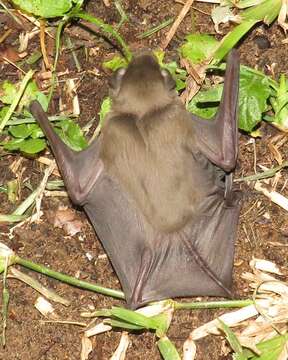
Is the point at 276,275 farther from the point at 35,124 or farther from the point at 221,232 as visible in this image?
the point at 35,124

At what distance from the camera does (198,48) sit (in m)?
6.66

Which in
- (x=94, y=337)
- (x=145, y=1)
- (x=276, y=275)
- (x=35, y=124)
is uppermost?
(x=145, y=1)

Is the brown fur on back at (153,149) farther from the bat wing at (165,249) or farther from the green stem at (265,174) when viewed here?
the green stem at (265,174)

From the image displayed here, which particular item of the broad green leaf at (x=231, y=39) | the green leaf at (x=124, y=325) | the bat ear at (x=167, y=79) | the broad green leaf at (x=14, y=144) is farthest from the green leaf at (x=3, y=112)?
the green leaf at (x=124, y=325)

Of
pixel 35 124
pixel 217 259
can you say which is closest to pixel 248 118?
pixel 217 259

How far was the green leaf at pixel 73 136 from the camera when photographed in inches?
262

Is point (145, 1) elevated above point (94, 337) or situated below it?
above

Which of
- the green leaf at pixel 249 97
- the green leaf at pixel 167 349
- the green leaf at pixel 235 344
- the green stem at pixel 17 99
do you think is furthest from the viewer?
the green stem at pixel 17 99

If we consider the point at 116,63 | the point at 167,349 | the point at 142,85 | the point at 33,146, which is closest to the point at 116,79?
the point at 142,85

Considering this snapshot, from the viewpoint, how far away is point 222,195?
6.52m

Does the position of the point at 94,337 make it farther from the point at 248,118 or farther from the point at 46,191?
the point at 248,118

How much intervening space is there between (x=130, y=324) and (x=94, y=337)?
353mm

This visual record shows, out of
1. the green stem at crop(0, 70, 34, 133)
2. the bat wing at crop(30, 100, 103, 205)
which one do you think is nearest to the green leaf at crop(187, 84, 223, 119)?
the bat wing at crop(30, 100, 103, 205)

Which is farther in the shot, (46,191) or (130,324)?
(46,191)
